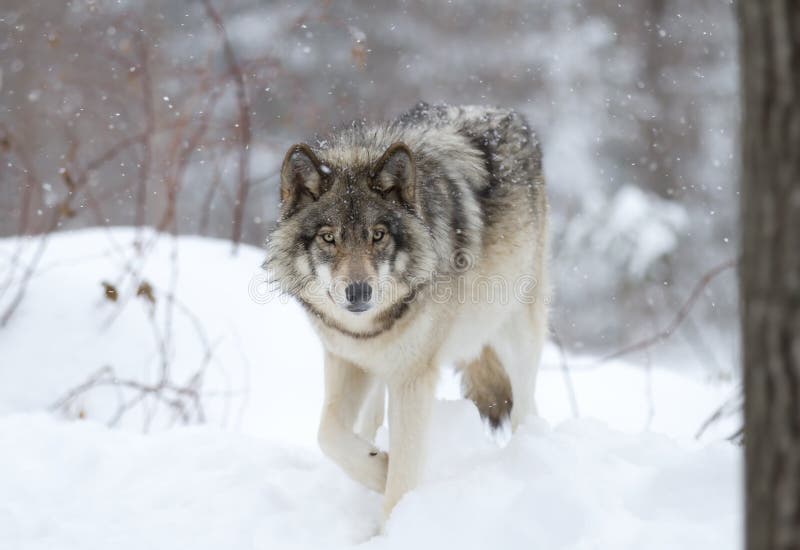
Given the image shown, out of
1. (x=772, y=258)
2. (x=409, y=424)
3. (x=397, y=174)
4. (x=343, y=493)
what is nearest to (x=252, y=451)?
(x=343, y=493)

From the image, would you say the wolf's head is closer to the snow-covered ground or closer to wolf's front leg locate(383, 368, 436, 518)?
wolf's front leg locate(383, 368, 436, 518)

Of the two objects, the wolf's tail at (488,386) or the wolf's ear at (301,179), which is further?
the wolf's tail at (488,386)

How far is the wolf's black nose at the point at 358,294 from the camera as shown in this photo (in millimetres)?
2770

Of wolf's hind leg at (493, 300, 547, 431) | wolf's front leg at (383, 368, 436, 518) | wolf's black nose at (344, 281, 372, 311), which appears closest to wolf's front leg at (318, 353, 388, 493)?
wolf's front leg at (383, 368, 436, 518)

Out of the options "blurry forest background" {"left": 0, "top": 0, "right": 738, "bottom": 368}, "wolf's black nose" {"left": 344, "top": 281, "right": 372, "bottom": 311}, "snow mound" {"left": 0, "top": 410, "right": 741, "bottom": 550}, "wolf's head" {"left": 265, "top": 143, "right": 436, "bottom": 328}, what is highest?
"blurry forest background" {"left": 0, "top": 0, "right": 738, "bottom": 368}

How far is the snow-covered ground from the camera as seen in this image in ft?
7.86

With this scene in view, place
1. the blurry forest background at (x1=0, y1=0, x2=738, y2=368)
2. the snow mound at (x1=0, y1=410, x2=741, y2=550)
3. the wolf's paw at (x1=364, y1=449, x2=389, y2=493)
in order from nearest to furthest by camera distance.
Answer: the snow mound at (x1=0, y1=410, x2=741, y2=550) → the wolf's paw at (x1=364, y1=449, x2=389, y2=493) → the blurry forest background at (x1=0, y1=0, x2=738, y2=368)

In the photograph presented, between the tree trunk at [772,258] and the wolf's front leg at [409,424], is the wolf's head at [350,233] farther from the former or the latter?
the tree trunk at [772,258]

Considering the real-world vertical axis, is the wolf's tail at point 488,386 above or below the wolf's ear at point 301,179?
below

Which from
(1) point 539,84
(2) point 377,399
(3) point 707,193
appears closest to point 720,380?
(2) point 377,399

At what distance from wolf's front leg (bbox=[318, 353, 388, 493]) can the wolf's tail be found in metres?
0.83

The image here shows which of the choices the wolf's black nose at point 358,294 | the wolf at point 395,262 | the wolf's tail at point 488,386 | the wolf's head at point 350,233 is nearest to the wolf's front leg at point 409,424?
the wolf at point 395,262

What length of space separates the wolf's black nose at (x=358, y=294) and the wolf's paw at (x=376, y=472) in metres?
0.72

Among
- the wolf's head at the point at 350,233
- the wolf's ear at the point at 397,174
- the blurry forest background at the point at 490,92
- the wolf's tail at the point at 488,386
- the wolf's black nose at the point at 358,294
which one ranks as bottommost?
the wolf's tail at the point at 488,386
